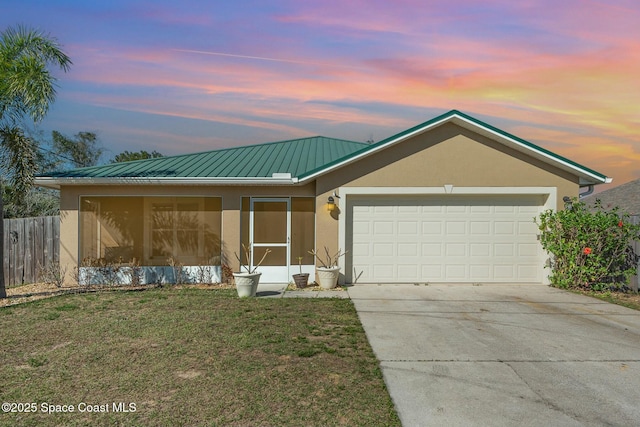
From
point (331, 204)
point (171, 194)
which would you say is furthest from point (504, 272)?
point (171, 194)

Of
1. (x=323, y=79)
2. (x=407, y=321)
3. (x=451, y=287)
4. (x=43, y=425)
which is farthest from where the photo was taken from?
(x=323, y=79)

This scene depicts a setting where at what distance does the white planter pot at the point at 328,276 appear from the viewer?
420 inches

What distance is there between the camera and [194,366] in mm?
5160

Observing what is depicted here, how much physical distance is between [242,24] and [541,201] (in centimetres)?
918

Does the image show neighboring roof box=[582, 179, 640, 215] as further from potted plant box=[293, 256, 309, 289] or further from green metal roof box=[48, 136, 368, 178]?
potted plant box=[293, 256, 309, 289]

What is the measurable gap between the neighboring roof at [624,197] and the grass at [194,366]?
1532cm

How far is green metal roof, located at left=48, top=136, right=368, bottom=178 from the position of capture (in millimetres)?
11461

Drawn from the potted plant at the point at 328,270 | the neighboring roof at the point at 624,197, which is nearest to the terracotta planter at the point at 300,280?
the potted plant at the point at 328,270

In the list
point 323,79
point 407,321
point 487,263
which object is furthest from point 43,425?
point 323,79

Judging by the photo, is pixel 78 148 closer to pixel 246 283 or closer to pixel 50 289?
pixel 50 289

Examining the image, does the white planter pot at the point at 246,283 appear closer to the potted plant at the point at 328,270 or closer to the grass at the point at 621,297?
the potted plant at the point at 328,270

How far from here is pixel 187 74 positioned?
13367mm

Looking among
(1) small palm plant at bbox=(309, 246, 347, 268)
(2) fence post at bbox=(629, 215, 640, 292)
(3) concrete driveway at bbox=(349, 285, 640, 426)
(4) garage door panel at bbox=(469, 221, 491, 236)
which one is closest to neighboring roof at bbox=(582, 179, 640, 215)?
(2) fence post at bbox=(629, 215, 640, 292)

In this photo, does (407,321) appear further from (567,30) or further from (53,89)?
(53,89)
